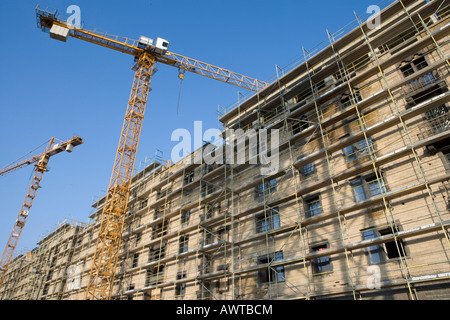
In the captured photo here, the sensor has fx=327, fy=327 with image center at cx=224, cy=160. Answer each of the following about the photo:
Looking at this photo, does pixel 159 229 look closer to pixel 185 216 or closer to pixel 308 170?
pixel 185 216

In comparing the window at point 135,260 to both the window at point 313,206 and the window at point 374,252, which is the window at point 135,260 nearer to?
the window at point 313,206

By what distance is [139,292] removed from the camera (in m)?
26.8

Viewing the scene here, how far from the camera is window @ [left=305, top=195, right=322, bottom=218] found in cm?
1844

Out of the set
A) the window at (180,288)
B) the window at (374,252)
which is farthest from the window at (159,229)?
the window at (374,252)

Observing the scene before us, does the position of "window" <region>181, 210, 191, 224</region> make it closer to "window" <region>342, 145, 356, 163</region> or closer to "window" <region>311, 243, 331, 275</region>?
"window" <region>311, 243, 331, 275</region>

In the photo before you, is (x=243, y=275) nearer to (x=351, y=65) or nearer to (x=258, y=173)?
(x=258, y=173)

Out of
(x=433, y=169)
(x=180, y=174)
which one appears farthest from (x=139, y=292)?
(x=433, y=169)

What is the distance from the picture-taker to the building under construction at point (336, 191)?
46.9 ft

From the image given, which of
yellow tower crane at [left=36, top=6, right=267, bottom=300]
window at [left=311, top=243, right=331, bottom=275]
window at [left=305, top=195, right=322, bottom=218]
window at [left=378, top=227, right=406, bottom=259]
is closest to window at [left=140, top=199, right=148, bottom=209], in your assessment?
yellow tower crane at [left=36, top=6, right=267, bottom=300]

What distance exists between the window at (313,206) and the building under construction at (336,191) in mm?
83
